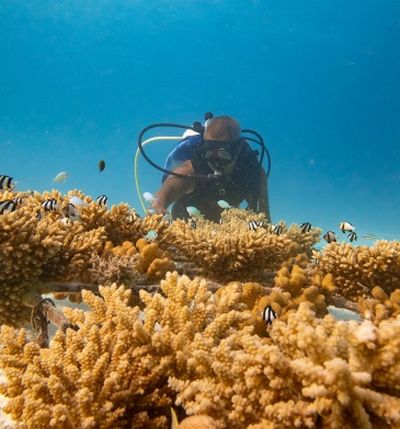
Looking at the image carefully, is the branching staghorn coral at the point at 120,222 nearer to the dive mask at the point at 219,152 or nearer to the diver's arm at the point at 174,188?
the diver's arm at the point at 174,188

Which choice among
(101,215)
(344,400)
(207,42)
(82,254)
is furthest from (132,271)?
(207,42)

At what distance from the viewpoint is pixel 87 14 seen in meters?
142

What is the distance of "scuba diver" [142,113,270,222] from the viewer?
9.29 m

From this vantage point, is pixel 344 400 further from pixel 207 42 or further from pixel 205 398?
pixel 207 42

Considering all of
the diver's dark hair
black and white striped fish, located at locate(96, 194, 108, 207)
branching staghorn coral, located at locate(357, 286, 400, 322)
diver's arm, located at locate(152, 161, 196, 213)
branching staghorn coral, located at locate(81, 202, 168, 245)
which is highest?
the diver's dark hair

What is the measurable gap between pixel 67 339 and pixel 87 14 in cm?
16877

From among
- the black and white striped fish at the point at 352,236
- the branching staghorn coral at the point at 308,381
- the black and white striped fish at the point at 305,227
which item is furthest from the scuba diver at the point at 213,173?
the branching staghorn coral at the point at 308,381

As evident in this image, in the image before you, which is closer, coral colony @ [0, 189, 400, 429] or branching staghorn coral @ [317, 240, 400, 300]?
coral colony @ [0, 189, 400, 429]

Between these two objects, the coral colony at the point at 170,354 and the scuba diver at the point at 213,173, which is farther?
the scuba diver at the point at 213,173

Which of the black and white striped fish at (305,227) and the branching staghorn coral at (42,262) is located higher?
the black and white striped fish at (305,227)

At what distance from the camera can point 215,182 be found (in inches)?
376

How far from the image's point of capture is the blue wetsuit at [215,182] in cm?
954

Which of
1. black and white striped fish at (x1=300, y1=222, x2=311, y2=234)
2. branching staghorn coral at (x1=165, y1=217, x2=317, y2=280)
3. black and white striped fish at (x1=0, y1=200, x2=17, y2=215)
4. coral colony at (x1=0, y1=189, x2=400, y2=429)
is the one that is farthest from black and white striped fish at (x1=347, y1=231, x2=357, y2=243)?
black and white striped fish at (x1=0, y1=200, x2=17, y2=215)

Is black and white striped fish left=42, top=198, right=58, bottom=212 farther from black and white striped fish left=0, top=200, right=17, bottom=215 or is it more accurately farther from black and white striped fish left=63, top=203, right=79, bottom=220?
black and white striped fish left=0, top=200, right=17, bottom=215
